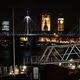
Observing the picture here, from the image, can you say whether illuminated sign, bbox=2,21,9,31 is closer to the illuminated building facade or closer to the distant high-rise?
the distant high-rise

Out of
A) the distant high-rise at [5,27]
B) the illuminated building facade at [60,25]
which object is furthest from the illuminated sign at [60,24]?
the distant high-rise at [5,27]

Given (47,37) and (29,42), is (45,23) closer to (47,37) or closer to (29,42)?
(47,37)

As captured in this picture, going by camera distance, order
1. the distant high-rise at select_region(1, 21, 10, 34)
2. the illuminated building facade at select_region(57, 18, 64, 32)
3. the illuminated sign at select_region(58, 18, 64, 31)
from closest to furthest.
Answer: the distant high-rise at select_region(1, 21, 10, 34), the illuminated sign at select_region(58, 18, 64, 31), the illuminated building facade at select_region(57, 18, 64, 32)

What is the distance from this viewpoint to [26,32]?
180 ft

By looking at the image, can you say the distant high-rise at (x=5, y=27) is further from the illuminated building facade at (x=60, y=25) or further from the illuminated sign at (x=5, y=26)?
the illuminated building facade at (x=60, y=25)

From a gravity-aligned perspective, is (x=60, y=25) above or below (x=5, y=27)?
above

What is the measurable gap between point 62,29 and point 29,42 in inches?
375

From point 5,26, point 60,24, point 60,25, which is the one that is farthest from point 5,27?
point 60,25

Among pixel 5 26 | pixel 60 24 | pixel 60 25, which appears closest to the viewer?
pixel 5 26

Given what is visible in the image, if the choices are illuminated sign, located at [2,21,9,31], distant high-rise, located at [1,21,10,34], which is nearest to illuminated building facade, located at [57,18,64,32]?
distant high-rise, located at [1,21,10,34]

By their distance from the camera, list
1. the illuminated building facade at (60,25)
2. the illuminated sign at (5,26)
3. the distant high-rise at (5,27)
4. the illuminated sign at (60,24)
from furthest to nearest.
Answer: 1. the illuminated building facade at (60,25)
2. the illuminated sign at (60,24)
3. the illuminated sign at (5,26)
4. the distant high-rise at (5,27)

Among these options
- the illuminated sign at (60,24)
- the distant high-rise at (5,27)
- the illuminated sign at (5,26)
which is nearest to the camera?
the distant high-rise at (5,27)

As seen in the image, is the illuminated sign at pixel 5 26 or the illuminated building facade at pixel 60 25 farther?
the illuminated building facade at pixel 60 25

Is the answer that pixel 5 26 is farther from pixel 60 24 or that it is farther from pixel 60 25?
pixel 60 25
